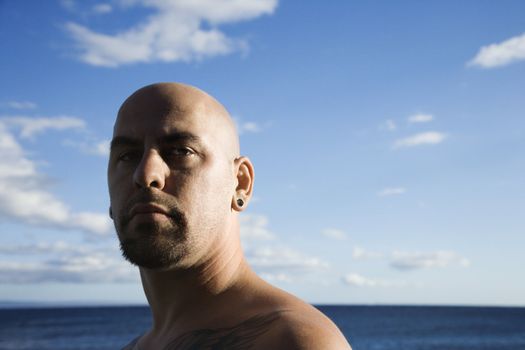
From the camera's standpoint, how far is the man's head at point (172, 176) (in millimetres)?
2713

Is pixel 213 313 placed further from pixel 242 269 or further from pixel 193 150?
pixel 193 150

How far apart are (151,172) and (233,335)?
777 millimetres

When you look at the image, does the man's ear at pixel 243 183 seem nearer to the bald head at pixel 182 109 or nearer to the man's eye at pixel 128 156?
the bald head at pixel 182 109

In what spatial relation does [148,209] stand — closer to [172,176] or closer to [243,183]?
[172,176]

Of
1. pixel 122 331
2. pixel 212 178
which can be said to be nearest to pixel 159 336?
pixel 212 178

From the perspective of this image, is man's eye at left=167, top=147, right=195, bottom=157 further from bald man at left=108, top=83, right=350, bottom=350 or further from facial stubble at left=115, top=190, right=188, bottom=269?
facial stubble at left=115, top=190, right=188, bottom=269

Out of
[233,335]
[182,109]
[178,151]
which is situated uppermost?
[182,109]

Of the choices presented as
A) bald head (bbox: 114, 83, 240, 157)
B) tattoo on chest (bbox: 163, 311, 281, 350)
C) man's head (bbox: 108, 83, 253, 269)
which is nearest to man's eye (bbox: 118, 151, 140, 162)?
man's head (bbox: 108, 83, 253, 269)

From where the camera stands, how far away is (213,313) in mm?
2840

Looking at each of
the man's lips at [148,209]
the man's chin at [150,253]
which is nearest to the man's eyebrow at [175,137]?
the man's lips at [148,209]

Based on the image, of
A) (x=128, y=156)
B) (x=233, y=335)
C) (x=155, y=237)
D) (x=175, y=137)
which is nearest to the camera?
(x=233, y=335)

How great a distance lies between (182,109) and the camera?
2912 mm

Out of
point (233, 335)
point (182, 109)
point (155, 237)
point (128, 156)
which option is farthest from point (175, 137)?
point (233, 335)

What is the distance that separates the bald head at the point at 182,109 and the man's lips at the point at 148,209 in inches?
16.1
